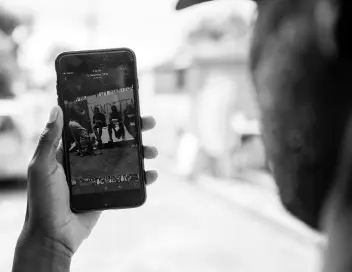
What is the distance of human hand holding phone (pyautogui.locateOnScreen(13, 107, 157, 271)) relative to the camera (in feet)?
2.12

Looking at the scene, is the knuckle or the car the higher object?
the knuckle

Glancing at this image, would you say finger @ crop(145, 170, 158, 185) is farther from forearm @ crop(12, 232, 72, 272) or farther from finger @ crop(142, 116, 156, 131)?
forearm @ crop(12, 232, 72, 272)

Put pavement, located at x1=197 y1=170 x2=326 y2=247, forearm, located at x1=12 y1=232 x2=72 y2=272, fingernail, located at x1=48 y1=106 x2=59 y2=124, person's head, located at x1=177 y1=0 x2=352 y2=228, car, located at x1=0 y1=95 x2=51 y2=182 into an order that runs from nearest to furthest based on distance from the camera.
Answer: person's head, located at x1=177 y1=0 x2=352 y2=228
forearm, located at x1=12 y1=232 x2=72 y2=272
fingernail, located at x1=48 y1=106 x2=59 y2=124
pavement, located at x1=197 y1=170 x2=326 y2=247
car, located at x1=0 y1=95 x2=51 y2=182

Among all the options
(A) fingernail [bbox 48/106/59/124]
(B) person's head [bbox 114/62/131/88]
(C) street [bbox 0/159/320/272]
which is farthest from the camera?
(C) street [bbox 0/159/320/272]

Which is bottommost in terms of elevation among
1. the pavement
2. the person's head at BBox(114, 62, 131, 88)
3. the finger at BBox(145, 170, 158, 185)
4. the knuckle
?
the pavement

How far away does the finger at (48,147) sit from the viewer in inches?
28.8

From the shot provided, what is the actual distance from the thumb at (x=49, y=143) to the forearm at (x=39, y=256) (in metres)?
0.12

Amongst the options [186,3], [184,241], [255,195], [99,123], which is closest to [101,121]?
[99,123]

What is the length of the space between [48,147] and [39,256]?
0.17m

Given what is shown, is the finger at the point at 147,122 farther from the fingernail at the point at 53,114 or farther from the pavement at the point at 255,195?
the pavement at the point at 255,195

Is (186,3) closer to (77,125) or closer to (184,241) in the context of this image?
(77,125)

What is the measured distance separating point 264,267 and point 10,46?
24.7 ft

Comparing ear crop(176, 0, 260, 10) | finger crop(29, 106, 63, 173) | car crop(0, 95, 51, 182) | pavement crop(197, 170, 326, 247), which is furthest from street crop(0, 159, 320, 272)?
ear crop(176, 0, 260, 10)

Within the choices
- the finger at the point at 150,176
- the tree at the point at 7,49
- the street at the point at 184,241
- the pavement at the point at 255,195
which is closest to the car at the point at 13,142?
the street at the point at 184,241
